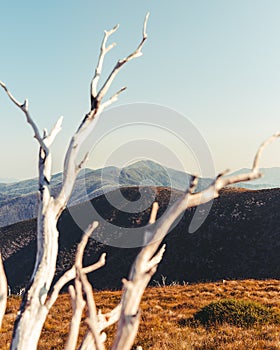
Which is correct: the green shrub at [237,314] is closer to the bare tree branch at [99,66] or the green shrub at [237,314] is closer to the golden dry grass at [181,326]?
the golden dry grass at [181,326]

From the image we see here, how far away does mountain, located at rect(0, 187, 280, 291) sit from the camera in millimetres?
57719

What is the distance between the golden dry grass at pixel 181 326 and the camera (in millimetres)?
10523

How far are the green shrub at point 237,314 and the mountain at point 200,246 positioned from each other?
3704 centimetres

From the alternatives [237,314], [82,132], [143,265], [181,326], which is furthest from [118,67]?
[237,314]

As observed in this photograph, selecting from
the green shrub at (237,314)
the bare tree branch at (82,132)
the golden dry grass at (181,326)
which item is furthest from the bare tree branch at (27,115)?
the green shrub at (237,314)

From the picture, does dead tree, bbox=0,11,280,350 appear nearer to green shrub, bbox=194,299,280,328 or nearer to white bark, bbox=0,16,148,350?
white bark, bbox=0,16,148,350

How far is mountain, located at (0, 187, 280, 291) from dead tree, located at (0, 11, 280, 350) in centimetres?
4966

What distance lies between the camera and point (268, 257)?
55344mm

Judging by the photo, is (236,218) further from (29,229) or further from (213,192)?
(213,192)

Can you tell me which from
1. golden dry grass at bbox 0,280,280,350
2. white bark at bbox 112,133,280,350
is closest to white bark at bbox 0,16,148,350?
white bark at bbox 112,133,280,350

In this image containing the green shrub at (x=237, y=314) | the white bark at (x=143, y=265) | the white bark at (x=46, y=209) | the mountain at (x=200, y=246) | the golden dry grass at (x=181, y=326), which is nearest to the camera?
the white bark at (x=143, y=265)

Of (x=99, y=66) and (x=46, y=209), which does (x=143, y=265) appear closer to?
(x=46, y=209)

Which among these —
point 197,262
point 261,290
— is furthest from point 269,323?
point 197,262

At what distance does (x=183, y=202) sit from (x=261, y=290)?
67.7 ft
